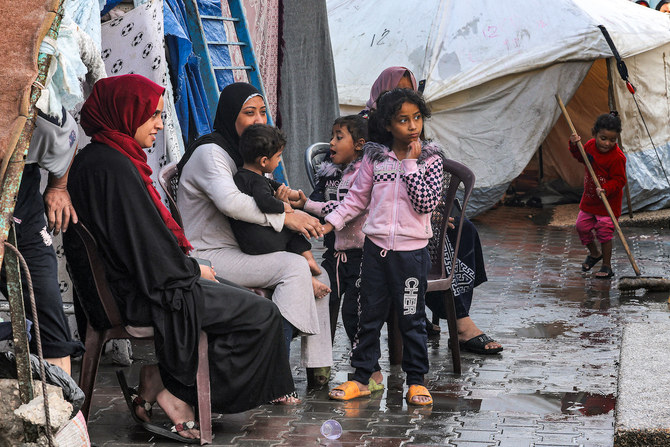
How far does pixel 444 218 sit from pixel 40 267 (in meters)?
2.40

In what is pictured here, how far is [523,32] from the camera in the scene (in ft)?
39.2

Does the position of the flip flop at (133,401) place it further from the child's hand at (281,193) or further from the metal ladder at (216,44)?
the metal ladder at (216,44)

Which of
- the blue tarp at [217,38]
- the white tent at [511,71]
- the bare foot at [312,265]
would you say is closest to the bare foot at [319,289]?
the bare foot at [312,265]

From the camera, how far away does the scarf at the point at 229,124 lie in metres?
5.17

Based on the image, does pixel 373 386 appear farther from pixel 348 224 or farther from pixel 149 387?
pixel 149 387

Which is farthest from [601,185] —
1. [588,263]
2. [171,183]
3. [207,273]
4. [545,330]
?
[207,273]

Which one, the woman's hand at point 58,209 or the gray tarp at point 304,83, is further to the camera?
the gray tarp at point 304,83

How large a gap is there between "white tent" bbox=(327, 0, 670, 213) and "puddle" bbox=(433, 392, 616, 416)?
6.96m

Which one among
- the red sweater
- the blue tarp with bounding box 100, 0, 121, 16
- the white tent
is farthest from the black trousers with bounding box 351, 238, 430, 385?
the white tent

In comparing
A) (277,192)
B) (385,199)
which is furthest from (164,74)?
(385,199)

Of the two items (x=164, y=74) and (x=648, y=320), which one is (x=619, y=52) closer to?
(x=648, y=320)

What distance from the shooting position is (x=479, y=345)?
19.7 ft

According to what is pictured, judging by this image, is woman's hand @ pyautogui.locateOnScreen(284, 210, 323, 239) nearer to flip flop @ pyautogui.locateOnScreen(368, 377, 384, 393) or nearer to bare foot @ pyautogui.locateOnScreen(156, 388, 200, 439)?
flip flop @ pyautogui.locateOnScreen(368, 377, 384, 393)

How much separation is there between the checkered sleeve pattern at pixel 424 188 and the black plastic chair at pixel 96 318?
4.18ft
